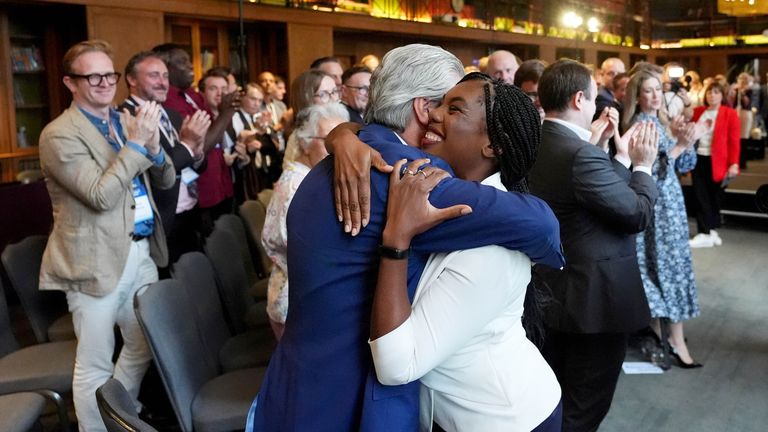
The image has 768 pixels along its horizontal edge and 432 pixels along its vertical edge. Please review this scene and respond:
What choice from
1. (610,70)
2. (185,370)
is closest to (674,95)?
(610,70)

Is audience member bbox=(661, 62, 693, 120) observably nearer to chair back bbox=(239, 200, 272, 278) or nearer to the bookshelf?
chair back bbox=(239, 200, 272, 278)

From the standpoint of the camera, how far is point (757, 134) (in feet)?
37.4

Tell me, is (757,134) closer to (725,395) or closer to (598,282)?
→ (725,395)

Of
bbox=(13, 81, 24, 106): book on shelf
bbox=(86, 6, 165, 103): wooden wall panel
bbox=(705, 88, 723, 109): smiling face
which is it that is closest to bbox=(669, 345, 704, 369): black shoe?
bbox=(705, 88, 723, 109): smiling face

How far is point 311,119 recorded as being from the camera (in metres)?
2.67

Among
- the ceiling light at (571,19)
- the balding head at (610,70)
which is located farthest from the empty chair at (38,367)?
the ceiling light at (571,19)

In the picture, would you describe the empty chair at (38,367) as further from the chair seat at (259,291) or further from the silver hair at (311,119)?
the silver hair at (311,119)

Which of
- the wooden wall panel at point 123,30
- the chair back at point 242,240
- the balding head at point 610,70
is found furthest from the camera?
the wooden wall panel at point 123,30

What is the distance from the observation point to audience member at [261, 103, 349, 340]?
2578 millimetres

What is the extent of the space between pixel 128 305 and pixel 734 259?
5691 mm

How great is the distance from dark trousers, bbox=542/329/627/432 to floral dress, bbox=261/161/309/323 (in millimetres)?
1157

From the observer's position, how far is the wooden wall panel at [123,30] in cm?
742

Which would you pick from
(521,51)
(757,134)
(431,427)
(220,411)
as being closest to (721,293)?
(220,411)

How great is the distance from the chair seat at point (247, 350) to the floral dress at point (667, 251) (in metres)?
2.14
